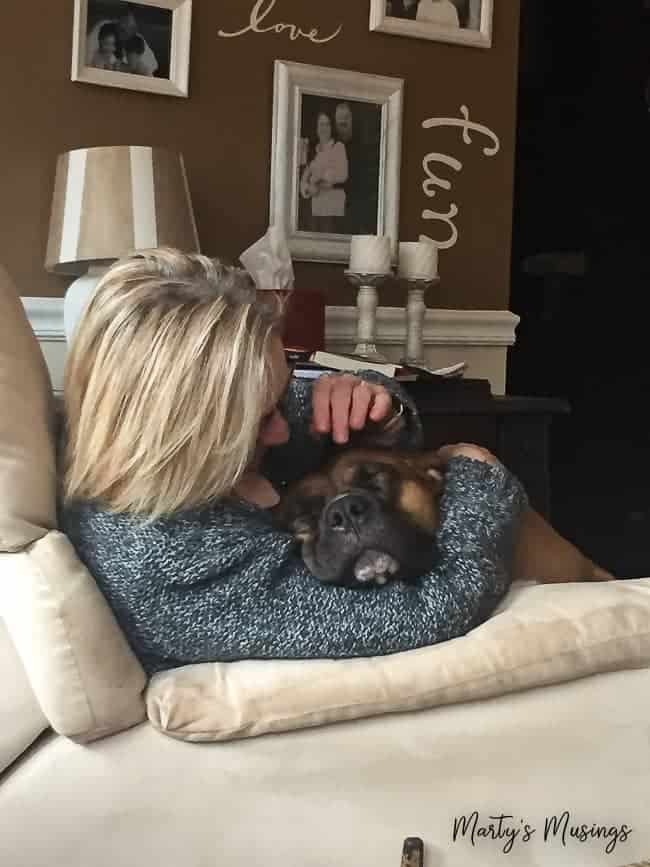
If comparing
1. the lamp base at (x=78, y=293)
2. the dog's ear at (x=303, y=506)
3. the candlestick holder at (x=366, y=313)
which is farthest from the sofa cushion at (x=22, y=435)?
the candlestick holder at (x=366, y=313)

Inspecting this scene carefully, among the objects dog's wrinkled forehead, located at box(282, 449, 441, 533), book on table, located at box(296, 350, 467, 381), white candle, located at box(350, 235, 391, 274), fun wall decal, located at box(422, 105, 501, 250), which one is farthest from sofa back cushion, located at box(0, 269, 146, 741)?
fun wall decal, located at box(422, 105, 501, 250)

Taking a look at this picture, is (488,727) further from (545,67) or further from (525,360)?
(545,67)

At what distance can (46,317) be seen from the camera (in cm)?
225

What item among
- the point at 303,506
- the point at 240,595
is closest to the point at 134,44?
the point at 303,506

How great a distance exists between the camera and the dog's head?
1.19 m

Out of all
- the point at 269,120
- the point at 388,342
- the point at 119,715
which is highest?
the point at 269,120

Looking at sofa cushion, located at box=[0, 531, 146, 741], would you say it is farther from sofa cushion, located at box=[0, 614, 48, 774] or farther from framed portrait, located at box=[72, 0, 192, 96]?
framed portrait, located at box=[72, 0, 192, 96]

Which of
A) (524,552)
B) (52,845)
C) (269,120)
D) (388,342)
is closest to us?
(52,845)

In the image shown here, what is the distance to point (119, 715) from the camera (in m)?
1.03

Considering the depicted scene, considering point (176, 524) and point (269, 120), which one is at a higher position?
point (269, 120)

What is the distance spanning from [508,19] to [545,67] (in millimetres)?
575

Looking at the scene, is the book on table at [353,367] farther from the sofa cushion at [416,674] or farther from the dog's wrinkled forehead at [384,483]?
the sofa cushion at [416,674]

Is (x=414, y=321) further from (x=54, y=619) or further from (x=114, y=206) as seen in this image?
(x=54, y=619)

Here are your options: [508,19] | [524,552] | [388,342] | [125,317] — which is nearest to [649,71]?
[508,19]
